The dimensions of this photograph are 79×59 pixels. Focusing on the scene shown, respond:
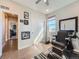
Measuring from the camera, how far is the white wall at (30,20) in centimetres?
441

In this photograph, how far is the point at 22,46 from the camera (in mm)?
5008

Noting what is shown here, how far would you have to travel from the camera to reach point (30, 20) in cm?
573

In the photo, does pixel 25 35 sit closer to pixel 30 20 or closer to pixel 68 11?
pixel 30 20

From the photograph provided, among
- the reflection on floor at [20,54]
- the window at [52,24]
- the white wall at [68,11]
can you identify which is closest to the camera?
the reflection on floor at [20,54]

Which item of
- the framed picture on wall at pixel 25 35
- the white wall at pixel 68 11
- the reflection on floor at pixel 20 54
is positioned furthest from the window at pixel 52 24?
the reflection on floor at pixel 20 54

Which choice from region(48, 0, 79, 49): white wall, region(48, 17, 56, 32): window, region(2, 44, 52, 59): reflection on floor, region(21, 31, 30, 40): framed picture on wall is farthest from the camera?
region(48, 17, 56, 32): window

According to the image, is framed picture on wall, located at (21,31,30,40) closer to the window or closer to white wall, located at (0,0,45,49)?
white wall, located at (0,0,45,49)

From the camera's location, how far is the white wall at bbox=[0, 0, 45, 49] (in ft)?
14.5

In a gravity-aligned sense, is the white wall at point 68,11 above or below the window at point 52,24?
above

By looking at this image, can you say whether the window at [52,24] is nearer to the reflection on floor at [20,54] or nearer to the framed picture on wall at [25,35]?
the framed picture on wall at [25,35]

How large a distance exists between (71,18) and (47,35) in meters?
3.00

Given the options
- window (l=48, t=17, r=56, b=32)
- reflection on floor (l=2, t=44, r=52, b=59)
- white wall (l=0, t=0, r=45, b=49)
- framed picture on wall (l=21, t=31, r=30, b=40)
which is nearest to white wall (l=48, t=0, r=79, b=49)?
window (l=48, t=17, r=56, b=32)

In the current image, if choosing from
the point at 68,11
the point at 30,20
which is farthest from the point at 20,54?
the point at 68,11

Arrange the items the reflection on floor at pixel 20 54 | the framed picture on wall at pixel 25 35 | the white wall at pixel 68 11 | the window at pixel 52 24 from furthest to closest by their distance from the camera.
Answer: the window at pixel 52 24 < the framed picture on wall at pixel 25 35 < the white wall at pixel 68 11 < the reflection on floor at pixel 20 54
